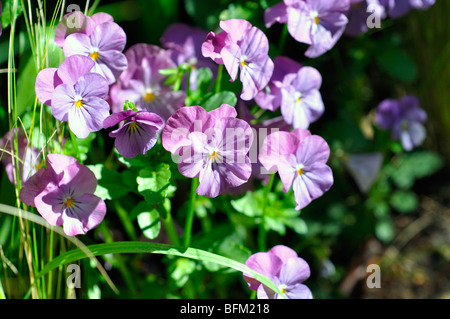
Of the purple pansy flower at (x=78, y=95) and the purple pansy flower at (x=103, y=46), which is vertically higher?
the purple pansy flower at (x=103, y=46)

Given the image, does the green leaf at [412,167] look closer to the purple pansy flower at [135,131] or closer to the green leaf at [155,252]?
the green leaf at [155,252]

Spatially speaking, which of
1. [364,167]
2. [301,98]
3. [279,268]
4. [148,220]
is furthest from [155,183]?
[364,167]

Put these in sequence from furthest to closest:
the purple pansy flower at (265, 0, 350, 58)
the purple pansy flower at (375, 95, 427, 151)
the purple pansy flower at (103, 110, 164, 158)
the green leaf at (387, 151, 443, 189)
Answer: the green leaf at (387, 151, 443, 189) → the purple pansy flower at (375, 95, 427, 151) → the purple pansy flower at (265, 0, 350, 58) → the purple pansy flower at (103, 110, 164, 158)

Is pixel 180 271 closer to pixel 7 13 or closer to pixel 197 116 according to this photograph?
pixel 197 116

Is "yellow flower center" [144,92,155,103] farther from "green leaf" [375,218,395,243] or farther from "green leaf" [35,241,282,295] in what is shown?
"green leaf" [375,218,395,243]

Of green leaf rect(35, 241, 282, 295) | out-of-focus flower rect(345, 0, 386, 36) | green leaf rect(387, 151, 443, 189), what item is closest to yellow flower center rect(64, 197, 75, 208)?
green leaf rect(35, 241, 282, 295)

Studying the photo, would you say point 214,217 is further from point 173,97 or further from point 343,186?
point 173,97

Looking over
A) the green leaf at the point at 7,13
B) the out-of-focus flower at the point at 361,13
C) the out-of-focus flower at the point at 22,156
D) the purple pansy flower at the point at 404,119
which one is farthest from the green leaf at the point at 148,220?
the purple pansy flower at the point at 404,119
